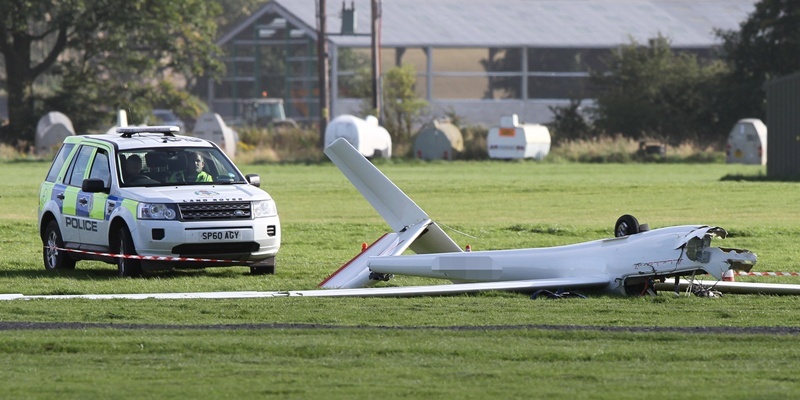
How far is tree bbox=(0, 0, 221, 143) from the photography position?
6322 centimetres

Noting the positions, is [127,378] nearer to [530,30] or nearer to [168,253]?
[168,253]

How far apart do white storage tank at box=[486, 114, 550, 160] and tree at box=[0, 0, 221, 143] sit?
16409 millimetres

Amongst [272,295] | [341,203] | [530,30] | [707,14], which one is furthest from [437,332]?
[707,14]

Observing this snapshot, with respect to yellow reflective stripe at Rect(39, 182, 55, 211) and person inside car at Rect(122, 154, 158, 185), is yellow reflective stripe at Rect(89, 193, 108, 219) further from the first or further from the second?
yellow reflective stripe at Rect(39, 182, 55, 211)

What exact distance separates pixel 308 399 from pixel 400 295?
220 inches

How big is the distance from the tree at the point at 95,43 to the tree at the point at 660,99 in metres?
19.6

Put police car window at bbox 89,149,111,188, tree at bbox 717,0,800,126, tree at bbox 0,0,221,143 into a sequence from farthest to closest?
tree at bbox 717,0,800,126 → tree at bbox 0,0,221,143 → police car window at bbox 89,149,111,188

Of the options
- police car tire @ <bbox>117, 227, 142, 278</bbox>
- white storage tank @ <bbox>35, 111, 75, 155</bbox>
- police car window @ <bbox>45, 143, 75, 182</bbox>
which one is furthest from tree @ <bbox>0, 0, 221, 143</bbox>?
police car tire @ <bbox>117, 227, 142, 278</bbox>

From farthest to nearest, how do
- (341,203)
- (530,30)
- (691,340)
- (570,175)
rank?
1. (530,30)
2. (570,175)
3. (341,203)
4. (691,340)

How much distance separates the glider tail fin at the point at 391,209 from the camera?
1577cm

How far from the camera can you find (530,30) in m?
82.1

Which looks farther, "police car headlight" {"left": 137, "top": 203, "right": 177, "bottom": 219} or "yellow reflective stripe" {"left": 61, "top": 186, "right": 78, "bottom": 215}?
"yellow reflective stripe" {"left": 61, "top": 186, "right": 78, "bottom": 215}

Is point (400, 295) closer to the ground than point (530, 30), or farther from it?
closer to the ground

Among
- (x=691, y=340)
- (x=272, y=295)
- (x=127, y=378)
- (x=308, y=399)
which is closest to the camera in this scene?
(x=308, y=399)
